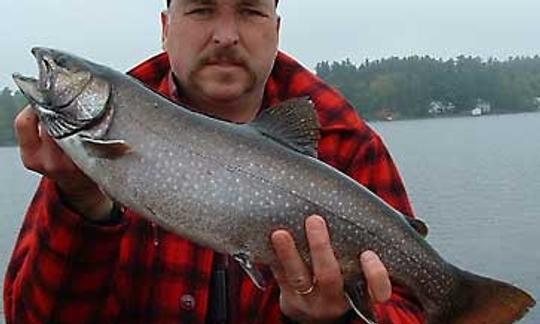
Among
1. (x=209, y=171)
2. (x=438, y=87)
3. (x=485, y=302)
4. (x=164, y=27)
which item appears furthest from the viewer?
(x=438, y=87)

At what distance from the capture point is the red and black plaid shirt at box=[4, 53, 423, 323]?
13.4 feet

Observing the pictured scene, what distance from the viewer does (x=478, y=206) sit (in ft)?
98.8

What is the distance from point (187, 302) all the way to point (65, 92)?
1.26m

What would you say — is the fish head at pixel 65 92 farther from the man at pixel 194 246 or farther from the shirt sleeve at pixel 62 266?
the shirt sleeve at pixel 62 266

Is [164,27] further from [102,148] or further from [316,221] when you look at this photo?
[316,221]

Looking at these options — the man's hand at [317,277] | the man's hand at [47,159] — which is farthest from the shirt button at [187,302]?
the man's hand at [47,159]

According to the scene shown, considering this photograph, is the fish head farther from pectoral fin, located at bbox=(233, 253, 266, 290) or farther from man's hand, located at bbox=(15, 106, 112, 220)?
pectoral fin, located at bbox=(233, 253, 266, 290)

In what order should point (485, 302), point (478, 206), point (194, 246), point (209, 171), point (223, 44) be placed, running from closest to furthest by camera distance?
1. point (209, 171)
2. point (485, 302)
3. point (223, 44)
4. point (194, 246)
5. point (478, 206)

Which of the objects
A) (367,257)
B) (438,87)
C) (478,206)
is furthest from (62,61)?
(438,87)

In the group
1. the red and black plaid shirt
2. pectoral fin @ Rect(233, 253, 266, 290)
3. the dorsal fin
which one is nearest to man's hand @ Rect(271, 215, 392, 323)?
pectoral fin @ Rect(233, 253, 266, 290)

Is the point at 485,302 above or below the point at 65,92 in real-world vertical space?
below

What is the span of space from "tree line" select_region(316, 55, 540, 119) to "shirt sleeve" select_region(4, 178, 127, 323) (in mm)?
66163

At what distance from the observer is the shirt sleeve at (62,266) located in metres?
3.99

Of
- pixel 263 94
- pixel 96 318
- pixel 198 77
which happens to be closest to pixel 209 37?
pixel 198 77
